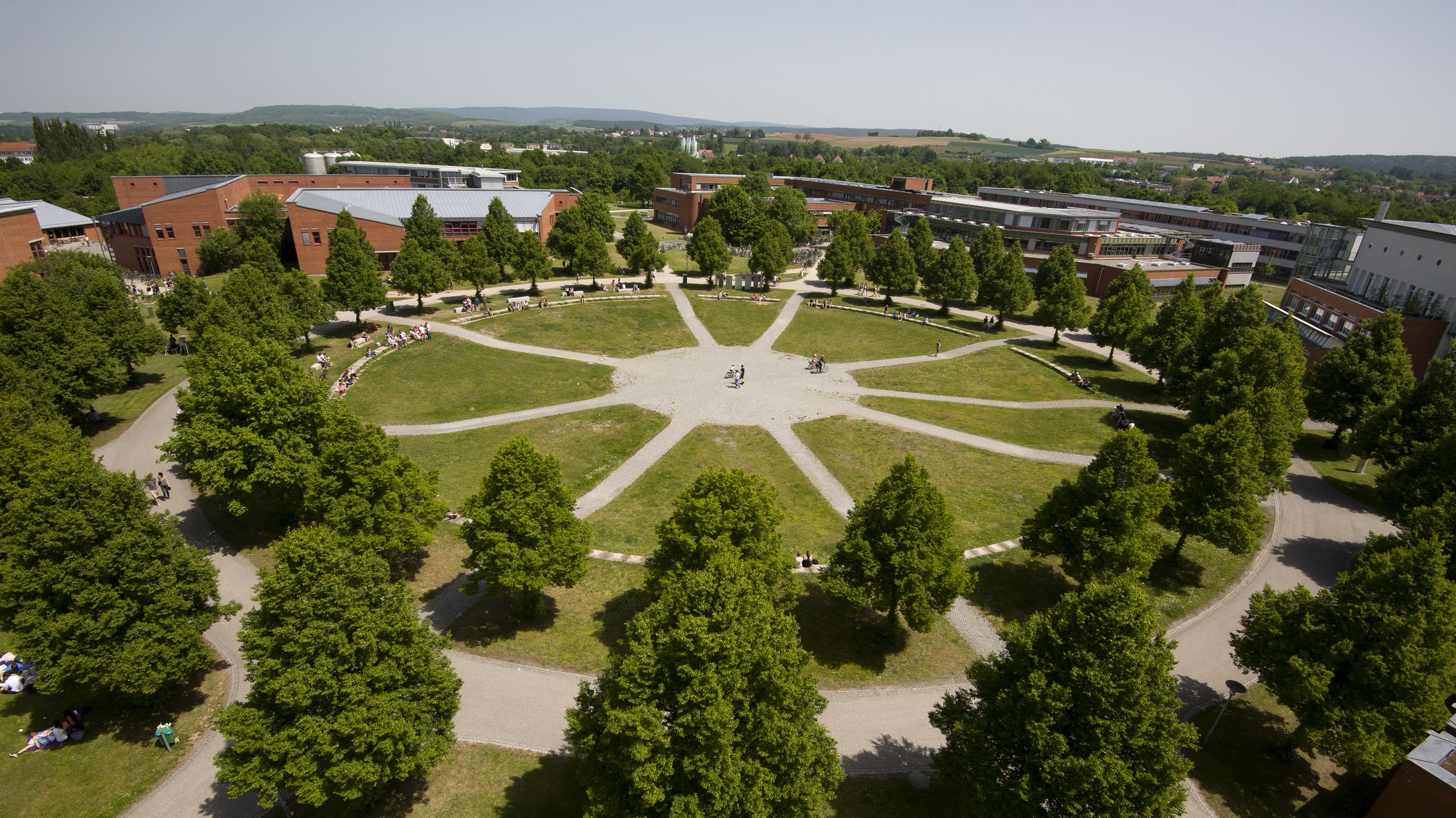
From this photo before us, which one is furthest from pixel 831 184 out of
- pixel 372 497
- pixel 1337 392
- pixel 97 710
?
pixel 97 710

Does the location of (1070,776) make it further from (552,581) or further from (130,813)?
(130,813)

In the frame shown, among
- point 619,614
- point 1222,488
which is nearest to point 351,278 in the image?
point 619,614

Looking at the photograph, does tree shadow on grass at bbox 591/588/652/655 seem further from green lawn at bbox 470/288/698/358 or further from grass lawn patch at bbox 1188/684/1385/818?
green lawn at bbox 470/288/698/358

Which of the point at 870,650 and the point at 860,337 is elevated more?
the point at 860,337

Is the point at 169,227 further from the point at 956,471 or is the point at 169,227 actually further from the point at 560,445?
the point at 956,471

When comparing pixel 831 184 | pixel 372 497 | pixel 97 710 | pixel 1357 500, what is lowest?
pixel 97 710
